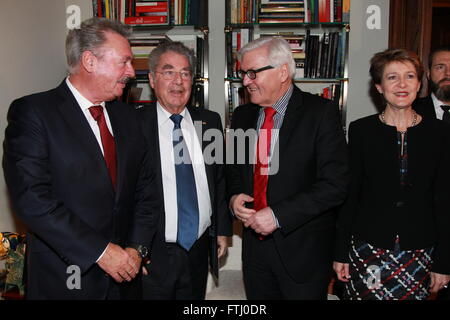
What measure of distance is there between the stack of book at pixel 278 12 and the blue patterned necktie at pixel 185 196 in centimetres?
177

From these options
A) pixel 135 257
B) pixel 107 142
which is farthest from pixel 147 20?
pixel 135 257

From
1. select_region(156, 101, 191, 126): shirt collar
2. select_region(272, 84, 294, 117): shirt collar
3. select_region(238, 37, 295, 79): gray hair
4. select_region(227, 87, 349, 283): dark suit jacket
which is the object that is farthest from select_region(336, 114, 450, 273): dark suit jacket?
select_region(156, 101, 191, 126): shirt collar

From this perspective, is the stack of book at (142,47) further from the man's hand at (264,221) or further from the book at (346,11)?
the man's hand at (264,221)

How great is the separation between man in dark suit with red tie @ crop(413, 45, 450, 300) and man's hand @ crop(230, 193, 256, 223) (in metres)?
1.36

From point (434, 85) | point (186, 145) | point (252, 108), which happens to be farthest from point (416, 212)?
point (434, 85)

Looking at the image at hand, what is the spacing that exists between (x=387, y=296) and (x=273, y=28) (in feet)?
8.13

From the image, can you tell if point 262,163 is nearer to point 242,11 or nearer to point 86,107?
point 86,107

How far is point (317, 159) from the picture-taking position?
6.48 ft

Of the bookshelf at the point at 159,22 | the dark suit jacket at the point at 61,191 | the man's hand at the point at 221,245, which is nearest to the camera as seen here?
the dark suit jacket at the point at 61,191

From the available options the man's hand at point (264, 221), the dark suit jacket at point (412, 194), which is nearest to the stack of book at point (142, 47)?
the man's hand at point (264, 221)

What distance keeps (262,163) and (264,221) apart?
0.31 meters

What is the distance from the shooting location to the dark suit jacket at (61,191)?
4.84 feet

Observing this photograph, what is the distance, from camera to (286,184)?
78.5 inches

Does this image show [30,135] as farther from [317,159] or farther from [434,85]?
[434,85]
